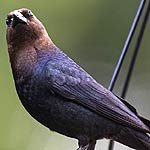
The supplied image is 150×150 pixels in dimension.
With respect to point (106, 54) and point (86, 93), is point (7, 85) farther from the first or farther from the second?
point (86, 93)

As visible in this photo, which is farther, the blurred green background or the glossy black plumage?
the blurred green background

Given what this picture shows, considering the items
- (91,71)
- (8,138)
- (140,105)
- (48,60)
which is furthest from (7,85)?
(48,60)

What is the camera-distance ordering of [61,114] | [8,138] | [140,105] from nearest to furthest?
[61,114], [8,138], [140,105]

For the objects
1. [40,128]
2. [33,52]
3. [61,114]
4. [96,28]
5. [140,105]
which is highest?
[96,28]

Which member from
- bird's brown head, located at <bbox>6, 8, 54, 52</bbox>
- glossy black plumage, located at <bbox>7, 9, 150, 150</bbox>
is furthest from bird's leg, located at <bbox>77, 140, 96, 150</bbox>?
bird's brown head, located at <bbox>6, 8, 54, 52</bbox>

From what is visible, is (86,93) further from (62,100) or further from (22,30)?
(22,30)

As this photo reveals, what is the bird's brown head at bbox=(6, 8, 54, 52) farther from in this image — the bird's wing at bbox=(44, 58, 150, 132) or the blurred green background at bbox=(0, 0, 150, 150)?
the blurred green background at bbox=(0, 0, 150, 150)
